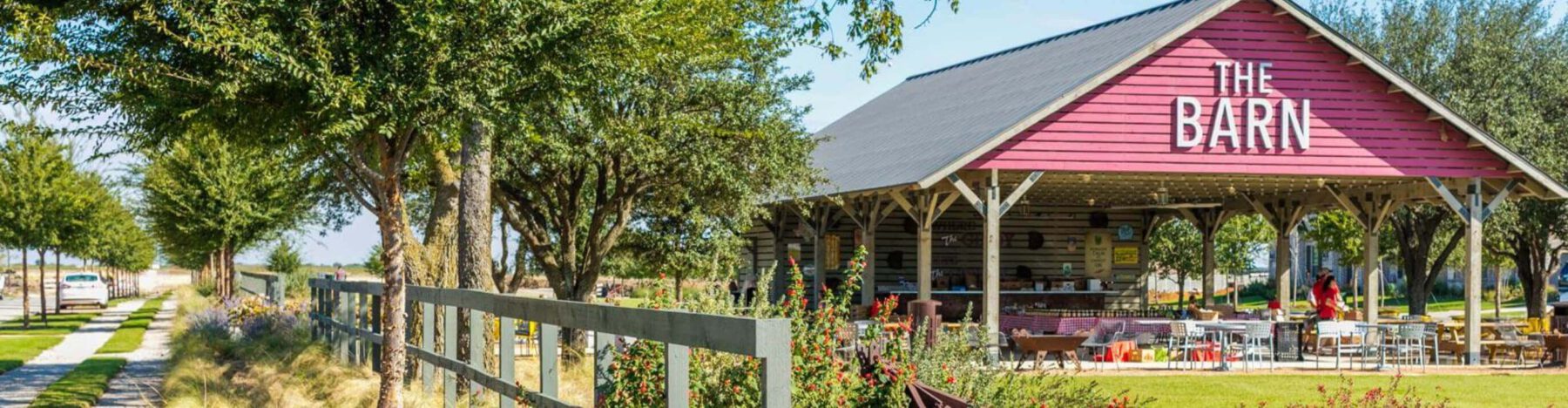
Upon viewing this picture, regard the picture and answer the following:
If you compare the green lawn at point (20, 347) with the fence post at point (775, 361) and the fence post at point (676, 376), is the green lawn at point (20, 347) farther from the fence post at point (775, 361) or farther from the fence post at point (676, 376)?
the fence post at point (775, 361)

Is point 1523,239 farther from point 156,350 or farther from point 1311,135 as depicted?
point 156,350

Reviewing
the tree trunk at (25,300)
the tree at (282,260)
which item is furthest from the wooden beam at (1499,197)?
the tree at (282,260)

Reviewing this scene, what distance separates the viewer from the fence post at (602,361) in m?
7.84

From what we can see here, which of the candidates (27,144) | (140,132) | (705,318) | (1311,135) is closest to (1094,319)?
(1311,135)

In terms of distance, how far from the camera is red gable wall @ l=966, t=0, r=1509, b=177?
21.8m

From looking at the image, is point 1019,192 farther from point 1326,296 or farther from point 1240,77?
point 1326,296

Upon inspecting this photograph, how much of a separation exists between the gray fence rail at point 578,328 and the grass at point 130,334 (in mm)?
10340

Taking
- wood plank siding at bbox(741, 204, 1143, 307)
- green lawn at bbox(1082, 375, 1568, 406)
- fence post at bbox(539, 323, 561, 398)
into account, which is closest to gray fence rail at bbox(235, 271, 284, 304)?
wood plank siding at bbox(741, 204, 1143, 307)

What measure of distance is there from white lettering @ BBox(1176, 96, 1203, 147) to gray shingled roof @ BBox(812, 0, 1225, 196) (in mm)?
1023

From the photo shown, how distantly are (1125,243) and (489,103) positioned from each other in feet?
82.6

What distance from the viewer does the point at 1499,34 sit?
31.8 m

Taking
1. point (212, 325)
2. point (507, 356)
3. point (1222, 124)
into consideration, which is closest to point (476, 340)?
point (507, 356)

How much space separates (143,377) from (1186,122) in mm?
13925

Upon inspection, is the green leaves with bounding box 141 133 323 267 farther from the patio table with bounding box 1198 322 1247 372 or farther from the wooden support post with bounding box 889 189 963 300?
the patio table with bounding box 1198 322 1247 372
